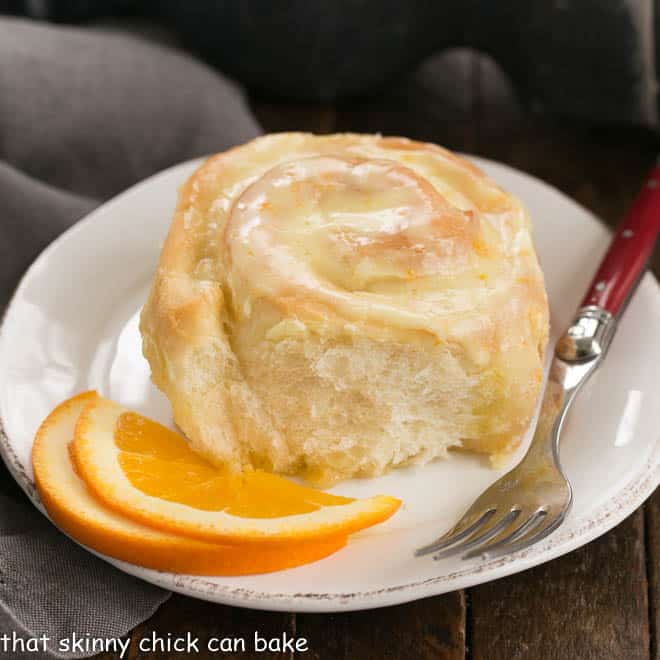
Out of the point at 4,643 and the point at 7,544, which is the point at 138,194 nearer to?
the point at 7,544

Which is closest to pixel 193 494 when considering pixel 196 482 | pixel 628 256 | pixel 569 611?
pixel 196 482

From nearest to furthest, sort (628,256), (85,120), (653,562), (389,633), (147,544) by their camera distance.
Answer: (147,544)
(389,633)
(653,562)
(628,256)
(85,120)

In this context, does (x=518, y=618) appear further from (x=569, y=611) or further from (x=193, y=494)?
(x=193, y=494)

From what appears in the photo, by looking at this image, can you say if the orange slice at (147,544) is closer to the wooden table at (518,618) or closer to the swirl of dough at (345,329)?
the wooden table at (518,618)

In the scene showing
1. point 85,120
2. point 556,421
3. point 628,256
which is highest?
point 628,256

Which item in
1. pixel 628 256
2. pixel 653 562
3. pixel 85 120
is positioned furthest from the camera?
pixel 85 120

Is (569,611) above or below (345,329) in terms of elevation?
below

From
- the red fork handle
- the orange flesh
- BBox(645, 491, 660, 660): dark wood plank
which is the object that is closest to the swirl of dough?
the orange flesh

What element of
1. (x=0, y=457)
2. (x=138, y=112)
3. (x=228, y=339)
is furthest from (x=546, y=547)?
(x=138, y=112)

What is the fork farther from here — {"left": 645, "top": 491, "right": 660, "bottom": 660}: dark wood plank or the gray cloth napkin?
the gray cloth napkin
